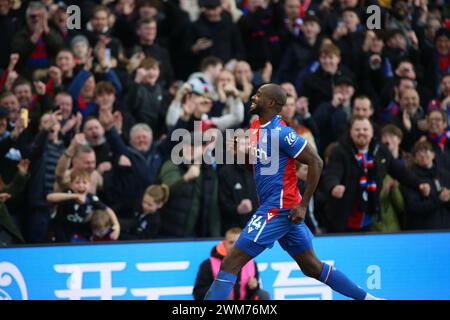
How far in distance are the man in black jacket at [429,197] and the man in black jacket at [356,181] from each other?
142 millimetres

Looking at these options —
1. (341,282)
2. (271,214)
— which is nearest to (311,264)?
(341,282)

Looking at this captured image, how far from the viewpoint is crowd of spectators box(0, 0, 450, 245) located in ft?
37.1

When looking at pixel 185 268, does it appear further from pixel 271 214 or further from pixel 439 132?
pixel 439 132

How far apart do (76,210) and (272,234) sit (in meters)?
3.10

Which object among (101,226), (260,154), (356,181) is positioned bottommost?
(101,226)

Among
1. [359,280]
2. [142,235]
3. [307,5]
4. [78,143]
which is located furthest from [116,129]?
[307,5]

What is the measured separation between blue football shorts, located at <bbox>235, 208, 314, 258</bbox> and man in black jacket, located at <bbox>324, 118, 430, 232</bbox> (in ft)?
10.1

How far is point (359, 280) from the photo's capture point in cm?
1068

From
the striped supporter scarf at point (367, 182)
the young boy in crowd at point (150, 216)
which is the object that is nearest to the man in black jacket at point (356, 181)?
the striped supporter scarf at point (367, 182)

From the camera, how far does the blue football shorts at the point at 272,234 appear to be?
8.38 metres

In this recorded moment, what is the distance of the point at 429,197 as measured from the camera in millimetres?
11805

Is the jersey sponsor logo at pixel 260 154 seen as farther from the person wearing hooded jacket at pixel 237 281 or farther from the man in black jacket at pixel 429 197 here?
the man in black jacket at pixel 429 197

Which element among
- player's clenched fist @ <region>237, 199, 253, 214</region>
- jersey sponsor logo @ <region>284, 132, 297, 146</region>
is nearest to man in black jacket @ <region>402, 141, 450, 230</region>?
player's clenched fist @ <region>237, 199, 253, 214</region>
